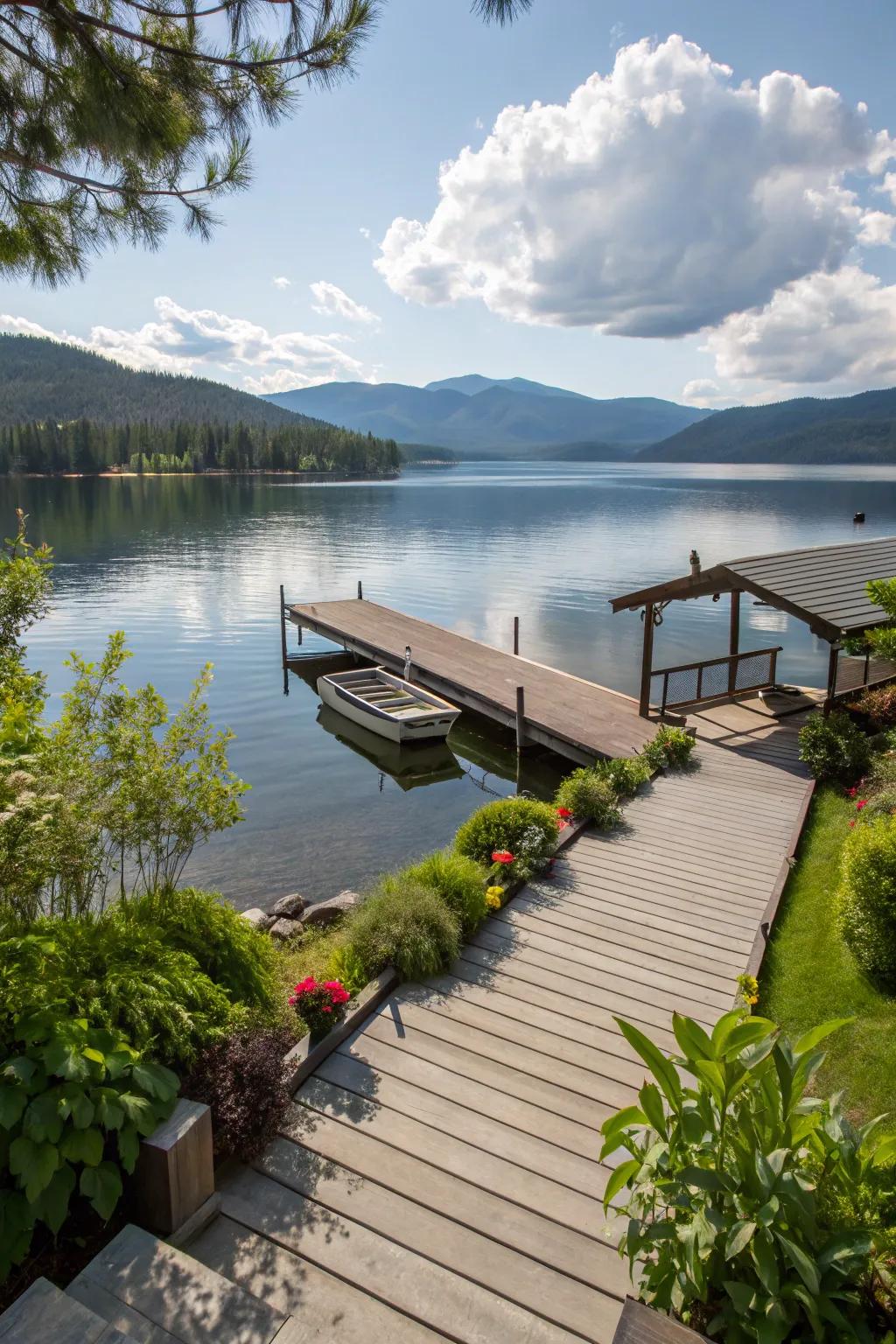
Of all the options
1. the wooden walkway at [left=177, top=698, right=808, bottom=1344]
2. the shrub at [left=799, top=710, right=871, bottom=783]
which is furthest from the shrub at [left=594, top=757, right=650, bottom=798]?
the wooden walkway at [left=177, top=698, right=808, bottom=1344]

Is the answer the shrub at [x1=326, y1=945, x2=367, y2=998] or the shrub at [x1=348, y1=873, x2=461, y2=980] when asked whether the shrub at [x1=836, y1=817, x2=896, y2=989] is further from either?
the shrub at [x1=326, y1=945, x2=367, y2=998]

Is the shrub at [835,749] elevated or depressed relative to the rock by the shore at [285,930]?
elevated

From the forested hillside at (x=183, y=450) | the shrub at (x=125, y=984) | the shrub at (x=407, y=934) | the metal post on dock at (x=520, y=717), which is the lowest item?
Answer: the metal post on dock at (x=520, y=717)

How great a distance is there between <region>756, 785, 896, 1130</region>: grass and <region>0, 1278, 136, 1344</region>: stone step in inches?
171

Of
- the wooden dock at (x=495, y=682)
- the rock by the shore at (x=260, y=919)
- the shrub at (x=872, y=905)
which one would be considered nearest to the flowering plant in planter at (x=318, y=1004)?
the rock by the shore at (x=260, y=919)

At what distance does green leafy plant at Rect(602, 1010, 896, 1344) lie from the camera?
2.89 meters

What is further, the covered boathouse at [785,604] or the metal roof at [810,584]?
the covered boathouse at [785,604]

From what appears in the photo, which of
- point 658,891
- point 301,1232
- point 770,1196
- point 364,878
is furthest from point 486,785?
point 770,1196

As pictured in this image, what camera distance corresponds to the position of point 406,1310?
13.2ft

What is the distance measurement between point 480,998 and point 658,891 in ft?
10.5

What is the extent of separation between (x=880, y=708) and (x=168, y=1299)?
547 inches

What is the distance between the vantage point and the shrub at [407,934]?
714 cm

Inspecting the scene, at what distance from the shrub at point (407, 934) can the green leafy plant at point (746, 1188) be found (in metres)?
3.79

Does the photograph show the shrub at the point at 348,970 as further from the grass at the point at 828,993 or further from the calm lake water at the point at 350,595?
the calm lake water at the point at 350,595
